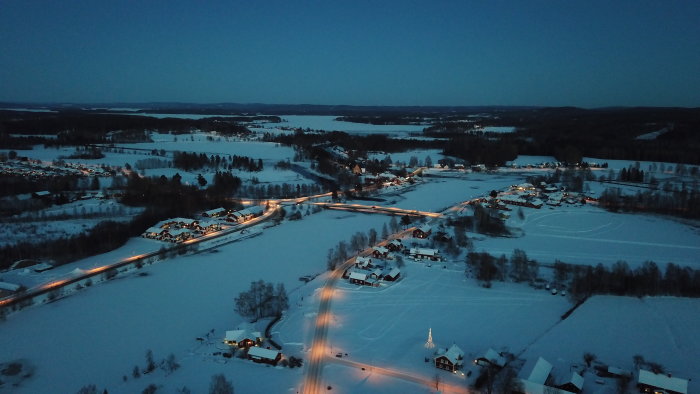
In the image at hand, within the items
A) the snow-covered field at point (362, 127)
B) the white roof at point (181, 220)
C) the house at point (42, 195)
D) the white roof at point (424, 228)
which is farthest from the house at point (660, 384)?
the snow-covered field at point (362, 127)

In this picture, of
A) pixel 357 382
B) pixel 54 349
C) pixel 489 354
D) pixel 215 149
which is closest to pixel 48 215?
pixel 54 349

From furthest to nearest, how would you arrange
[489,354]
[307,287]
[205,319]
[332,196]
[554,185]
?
[554,185] < [332,196] < [307,287] < [205,319] < [489,354]

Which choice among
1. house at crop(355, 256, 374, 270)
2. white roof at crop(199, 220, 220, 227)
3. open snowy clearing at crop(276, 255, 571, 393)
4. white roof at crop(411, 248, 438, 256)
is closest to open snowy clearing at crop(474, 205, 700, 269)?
white roof at crop(411, 248, 438, 256)

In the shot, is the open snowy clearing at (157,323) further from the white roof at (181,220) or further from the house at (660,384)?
the house at (660,384)

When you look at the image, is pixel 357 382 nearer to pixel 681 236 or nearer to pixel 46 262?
pixel 46 262

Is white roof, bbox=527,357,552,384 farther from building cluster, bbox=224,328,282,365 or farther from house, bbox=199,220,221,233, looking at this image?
house, bbox=199,220,221,233

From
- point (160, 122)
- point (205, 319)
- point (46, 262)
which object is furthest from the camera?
point (160, 122)

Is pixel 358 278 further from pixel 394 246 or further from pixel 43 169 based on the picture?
pixel 43 169

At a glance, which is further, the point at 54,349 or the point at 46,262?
the point at 46,262
